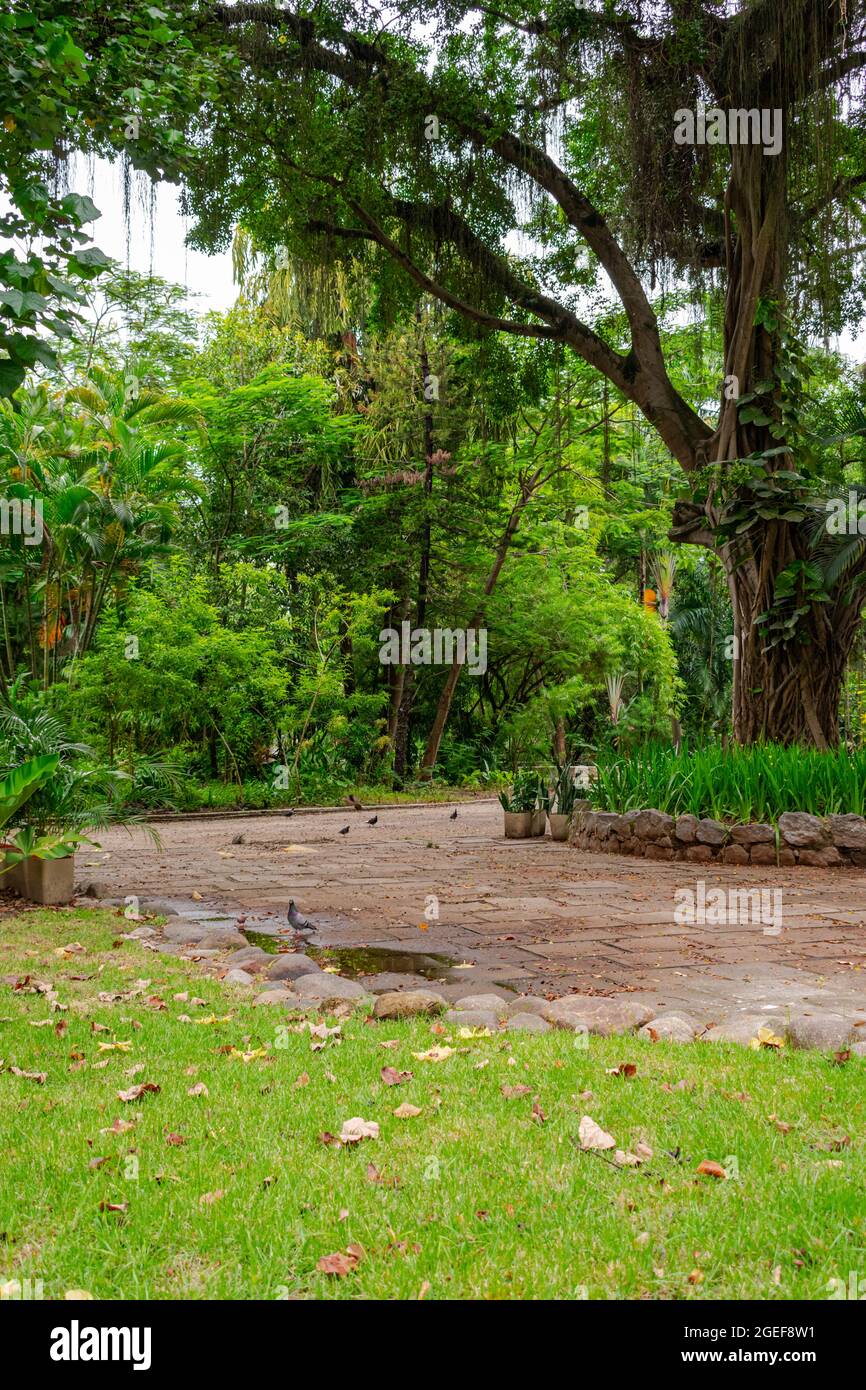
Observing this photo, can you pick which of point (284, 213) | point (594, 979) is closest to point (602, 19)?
point (284, 213)

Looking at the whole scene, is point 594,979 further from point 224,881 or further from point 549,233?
point 549,233

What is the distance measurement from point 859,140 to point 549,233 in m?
3.41

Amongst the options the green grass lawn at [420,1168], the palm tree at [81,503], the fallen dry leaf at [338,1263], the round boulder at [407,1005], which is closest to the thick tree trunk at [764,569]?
the round boulder at [407,1005]

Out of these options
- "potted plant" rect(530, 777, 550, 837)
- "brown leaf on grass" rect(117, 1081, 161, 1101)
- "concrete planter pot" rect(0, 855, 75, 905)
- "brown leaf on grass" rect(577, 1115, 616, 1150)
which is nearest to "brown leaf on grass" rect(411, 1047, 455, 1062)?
"brown leaf on grass" rect(577, 1115, 616, 1150)

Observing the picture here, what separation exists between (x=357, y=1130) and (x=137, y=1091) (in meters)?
0.78

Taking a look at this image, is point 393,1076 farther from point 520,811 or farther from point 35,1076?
point 520,811

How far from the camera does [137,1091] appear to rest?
3244mm

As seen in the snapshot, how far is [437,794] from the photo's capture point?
18.4 meters

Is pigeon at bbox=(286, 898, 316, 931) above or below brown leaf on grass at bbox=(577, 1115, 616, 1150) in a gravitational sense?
below

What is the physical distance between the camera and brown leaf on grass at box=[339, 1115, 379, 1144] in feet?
9.37

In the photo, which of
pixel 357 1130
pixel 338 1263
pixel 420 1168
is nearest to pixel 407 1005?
pixel 357 1130

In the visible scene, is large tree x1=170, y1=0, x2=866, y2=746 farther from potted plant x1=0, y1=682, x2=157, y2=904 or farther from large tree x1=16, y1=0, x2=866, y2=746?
potted plant x1=0, y1=682, x2=157, y2=904

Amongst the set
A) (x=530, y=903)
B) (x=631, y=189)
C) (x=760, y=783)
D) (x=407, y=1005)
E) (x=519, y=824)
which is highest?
(x=631, y=189)

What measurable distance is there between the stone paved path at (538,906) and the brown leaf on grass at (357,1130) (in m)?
1.89
